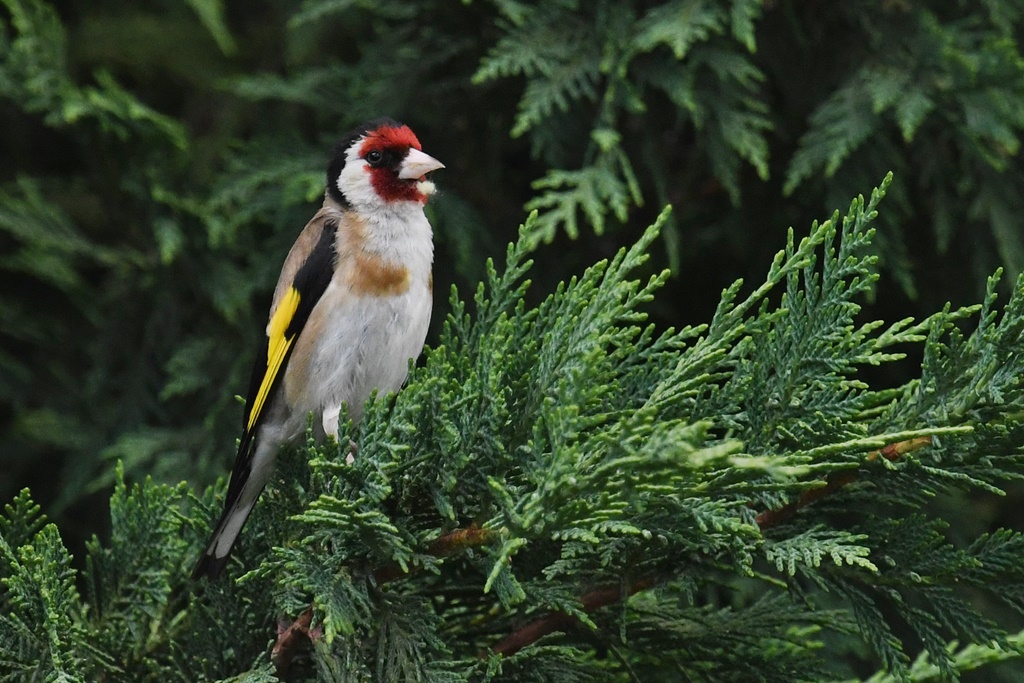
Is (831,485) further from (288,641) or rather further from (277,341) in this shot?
(277,341)

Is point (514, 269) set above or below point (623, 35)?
below

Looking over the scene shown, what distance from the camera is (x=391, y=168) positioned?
292cm

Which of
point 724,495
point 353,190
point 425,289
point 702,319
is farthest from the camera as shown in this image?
point 702,319

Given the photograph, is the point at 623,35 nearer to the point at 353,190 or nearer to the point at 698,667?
the point at 353,190

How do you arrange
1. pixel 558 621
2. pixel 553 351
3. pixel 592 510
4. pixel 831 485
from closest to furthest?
→ pixel 592 510 → pixel 553 351 → pixel 831 485 → pixel 558 621

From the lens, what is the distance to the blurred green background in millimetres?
2982

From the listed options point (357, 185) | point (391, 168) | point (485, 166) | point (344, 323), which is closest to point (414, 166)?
point (391, 168)

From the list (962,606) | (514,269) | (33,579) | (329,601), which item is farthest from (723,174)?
(33,579)

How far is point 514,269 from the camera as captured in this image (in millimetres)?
1936

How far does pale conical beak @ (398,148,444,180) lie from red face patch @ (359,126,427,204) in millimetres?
20

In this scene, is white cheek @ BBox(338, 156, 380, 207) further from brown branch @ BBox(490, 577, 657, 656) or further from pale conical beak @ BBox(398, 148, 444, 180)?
brown branch @ BBox(490, 577, 657, 656)

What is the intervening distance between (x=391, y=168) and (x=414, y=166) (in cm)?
8

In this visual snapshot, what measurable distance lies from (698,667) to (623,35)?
174cm

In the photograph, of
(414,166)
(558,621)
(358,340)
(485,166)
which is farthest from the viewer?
(485,166)
